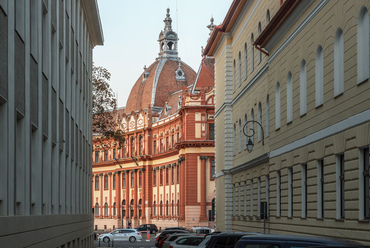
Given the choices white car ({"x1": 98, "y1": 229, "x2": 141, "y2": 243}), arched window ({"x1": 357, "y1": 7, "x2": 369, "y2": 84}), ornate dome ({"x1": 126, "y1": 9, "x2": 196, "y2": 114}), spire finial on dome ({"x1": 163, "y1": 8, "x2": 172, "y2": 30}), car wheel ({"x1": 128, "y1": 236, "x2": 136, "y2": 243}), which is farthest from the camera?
spire finial on dome ({"x1": 163, "y1": 8, "x2": 172, "y2": 30})

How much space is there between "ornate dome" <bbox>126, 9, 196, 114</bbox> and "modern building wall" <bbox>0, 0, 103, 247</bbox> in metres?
80.6

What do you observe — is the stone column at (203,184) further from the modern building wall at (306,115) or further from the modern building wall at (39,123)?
the modern building wall at (39,123)

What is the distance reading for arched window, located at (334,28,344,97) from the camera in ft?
73.1

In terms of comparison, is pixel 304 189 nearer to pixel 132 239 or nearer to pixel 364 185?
pixel 364 185

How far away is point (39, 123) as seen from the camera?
59.8ft

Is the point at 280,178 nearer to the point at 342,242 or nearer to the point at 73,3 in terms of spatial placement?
the point at 73,3

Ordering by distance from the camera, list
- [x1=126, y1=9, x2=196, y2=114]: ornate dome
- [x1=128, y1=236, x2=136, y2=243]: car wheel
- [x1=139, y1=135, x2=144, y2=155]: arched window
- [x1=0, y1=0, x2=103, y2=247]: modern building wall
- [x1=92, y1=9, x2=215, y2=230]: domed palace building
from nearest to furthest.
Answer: [x1=0, y1=0, x2=103, y2=247]: modern building wall, [x1=128, y1=236, x2=136, y2=243]: car wheel, [x1=92, y1=9, x2=215, y2=230]: domed palace building, [x1=139, y1=135, x2=144, y2=155]: arched window, [x1=126, y1=9, x2=196, y2=114]: ornate dome

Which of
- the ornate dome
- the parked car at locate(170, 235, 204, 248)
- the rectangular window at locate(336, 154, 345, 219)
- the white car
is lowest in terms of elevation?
the white car

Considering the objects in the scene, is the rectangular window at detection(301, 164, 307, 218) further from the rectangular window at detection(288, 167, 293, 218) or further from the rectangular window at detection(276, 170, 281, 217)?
the rectangular window at detection(276, 170, 281, 217)

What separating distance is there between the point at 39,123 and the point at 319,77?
10.3 metres

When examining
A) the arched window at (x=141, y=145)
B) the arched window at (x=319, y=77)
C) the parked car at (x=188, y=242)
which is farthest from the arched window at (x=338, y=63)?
the arched window at (x=141, y=145)

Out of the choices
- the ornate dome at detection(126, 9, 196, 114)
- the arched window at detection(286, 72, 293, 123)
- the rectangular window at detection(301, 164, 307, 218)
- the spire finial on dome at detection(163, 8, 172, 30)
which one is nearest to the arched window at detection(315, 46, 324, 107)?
the rectangular window at detection(301, 164, 307, 218)

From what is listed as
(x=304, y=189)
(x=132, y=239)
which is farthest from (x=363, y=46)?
Result: (x=132, y=239)

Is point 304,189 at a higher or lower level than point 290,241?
higher
